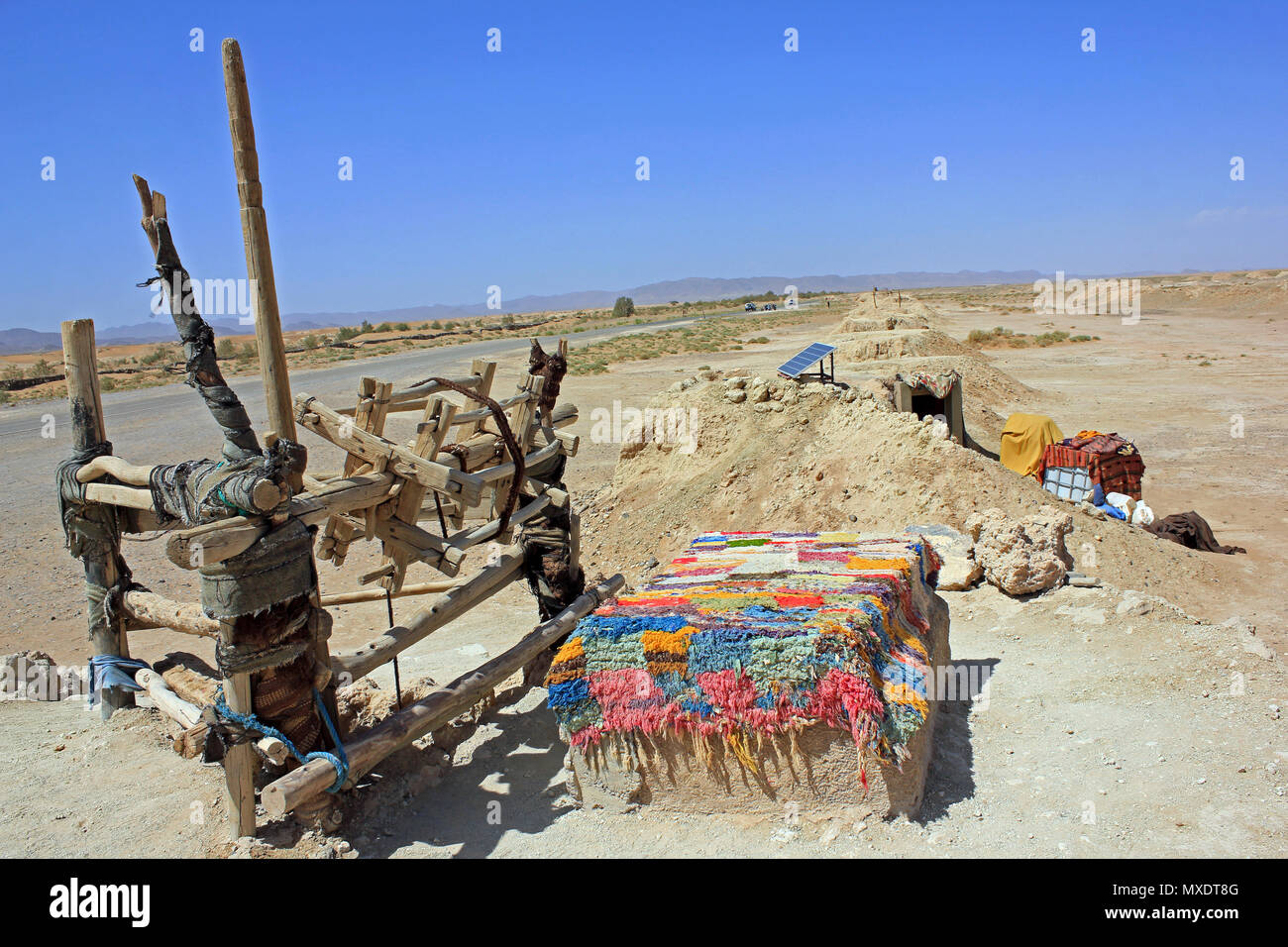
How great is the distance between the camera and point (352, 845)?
4445 millimetres

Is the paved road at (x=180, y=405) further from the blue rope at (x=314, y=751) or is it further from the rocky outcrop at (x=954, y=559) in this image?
the blue rope at (x=314, y=751)

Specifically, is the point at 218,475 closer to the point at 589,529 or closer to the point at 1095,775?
the point at 1095,775

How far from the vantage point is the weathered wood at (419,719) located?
4.01 metres

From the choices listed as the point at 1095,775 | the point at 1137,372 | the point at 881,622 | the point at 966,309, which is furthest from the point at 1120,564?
the point at 966,309

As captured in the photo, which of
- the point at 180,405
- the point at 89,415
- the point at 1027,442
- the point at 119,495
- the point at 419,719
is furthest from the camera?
the point at 180,405

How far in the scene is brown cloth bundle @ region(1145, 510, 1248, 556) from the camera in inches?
407

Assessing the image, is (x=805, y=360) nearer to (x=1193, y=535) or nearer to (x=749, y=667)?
(x=1193, y=535)

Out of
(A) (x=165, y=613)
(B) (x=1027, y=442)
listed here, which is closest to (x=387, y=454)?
(A) (x=165, y=613)

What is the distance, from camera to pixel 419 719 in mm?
4828

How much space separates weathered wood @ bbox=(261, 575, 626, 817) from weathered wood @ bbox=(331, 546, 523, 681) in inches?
14.4

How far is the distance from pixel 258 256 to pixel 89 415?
2.15 metres

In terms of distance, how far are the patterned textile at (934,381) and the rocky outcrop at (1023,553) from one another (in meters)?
6.18

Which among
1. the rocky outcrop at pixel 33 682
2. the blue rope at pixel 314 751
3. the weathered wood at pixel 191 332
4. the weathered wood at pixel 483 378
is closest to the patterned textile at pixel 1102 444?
the weathered wood at pixel 483 378

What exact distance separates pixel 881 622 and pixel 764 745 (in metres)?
0.94
